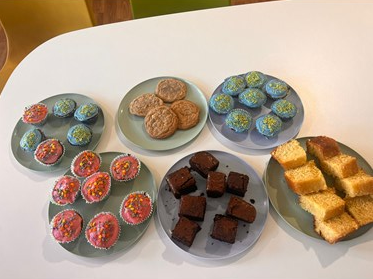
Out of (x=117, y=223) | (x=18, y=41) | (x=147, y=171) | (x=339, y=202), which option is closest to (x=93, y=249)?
(x=117, y=223)

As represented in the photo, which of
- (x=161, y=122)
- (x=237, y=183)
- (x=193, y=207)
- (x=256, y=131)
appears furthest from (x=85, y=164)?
(x=256, y=131)

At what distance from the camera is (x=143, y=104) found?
1.50m

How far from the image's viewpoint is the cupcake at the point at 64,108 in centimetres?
146

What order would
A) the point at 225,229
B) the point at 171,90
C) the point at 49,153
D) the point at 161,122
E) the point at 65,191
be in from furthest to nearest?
1. the point at 171,90
2. the point at 161,122
3. the point at 49,153
4. the point at 65,191
5. the point at 225,229

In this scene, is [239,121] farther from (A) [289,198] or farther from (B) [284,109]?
(A) [289,198]

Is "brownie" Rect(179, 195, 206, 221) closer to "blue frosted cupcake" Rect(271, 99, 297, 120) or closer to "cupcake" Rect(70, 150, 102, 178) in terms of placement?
"cupcake" Rect(70, 150, 102, 178)

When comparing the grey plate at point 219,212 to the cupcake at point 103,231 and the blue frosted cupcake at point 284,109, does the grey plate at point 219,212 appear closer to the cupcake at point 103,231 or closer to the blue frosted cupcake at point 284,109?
the cupcake at point 103,231

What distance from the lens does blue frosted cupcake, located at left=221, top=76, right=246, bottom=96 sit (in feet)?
4.82

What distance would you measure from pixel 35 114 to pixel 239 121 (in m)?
0.91

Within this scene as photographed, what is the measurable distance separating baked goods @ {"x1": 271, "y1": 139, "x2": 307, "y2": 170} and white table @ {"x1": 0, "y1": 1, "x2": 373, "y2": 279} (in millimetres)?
101

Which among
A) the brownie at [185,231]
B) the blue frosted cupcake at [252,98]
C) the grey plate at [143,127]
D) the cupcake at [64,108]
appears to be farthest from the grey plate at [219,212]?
the cupcake at [64,108]

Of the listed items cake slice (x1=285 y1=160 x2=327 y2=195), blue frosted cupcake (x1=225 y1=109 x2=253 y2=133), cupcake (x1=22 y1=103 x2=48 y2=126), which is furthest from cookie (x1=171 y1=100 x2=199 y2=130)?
cupcake (x1=22 y1=103 x2=48 y2=126)

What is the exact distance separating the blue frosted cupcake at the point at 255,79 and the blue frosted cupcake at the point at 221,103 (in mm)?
133

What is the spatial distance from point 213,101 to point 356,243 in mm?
780
